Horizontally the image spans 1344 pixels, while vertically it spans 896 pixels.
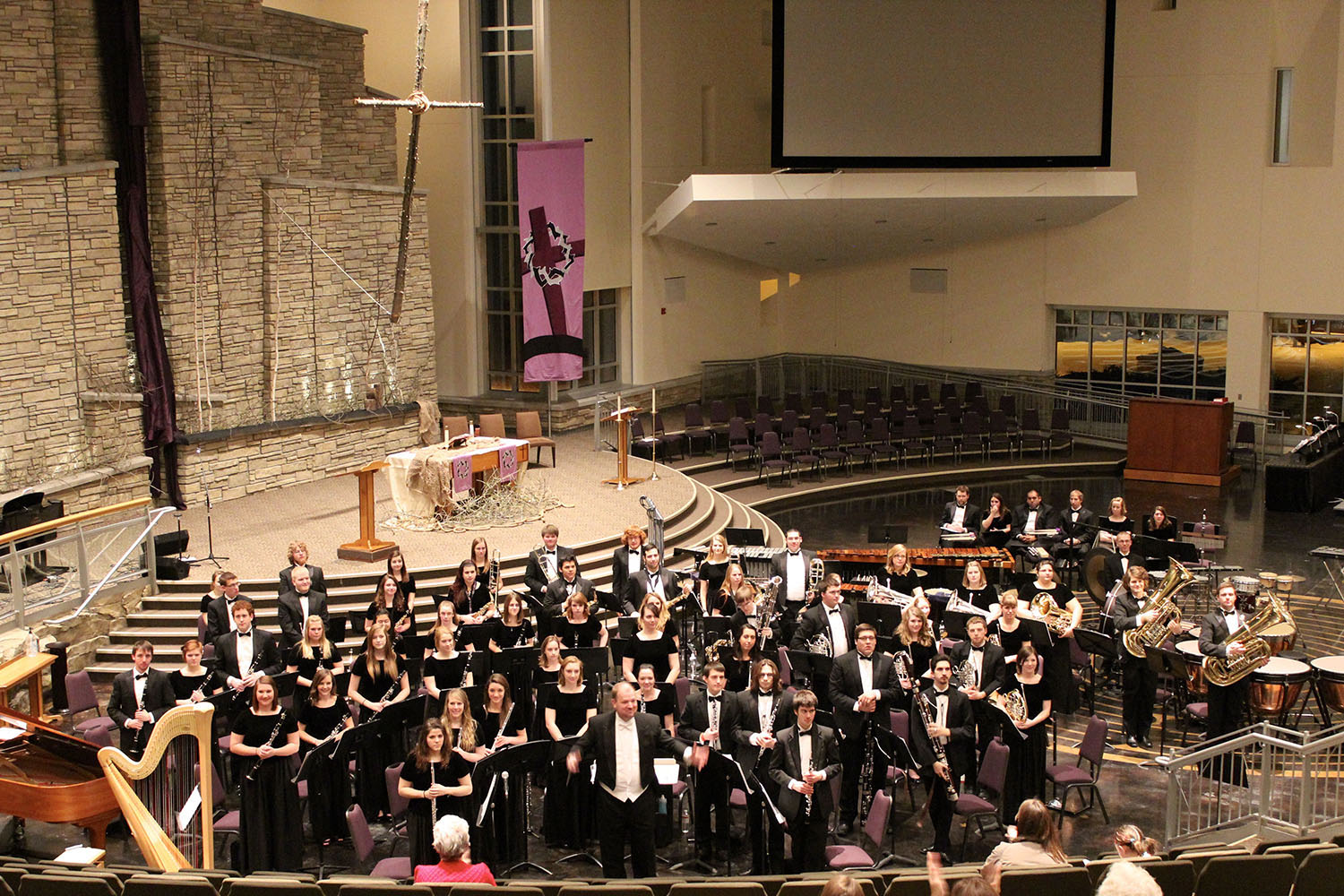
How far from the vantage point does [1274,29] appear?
22.5m

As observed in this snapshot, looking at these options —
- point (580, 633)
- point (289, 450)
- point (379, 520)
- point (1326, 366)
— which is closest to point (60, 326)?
point (289, 450)

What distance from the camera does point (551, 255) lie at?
802 inches

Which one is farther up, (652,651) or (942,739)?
(652,651)

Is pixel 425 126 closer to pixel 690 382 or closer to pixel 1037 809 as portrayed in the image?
pixel 690 382

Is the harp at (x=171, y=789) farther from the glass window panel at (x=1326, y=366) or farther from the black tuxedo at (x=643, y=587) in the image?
the glass window panel at (x=1326, y=366)

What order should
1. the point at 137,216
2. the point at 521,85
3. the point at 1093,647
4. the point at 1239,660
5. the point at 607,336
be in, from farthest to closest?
the point at 607,336 → the point at 521,85 → the point at 137,216 → the point at 1093,647 → the point at 1239,660

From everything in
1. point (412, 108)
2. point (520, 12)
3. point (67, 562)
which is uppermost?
point (520, 12)

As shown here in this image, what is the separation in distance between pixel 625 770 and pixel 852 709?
184 cm

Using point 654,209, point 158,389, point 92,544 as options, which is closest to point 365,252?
point 158,389

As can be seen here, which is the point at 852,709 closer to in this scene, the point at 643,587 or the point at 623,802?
the point at 623,802

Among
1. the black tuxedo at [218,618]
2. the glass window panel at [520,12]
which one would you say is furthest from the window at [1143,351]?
the black tuxedo at [218,618]

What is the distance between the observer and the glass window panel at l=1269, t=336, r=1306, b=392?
2309cm

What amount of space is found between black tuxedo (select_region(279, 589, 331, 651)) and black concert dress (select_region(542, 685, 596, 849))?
2.89 meters

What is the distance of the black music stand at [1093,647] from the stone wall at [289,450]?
9.96 m
